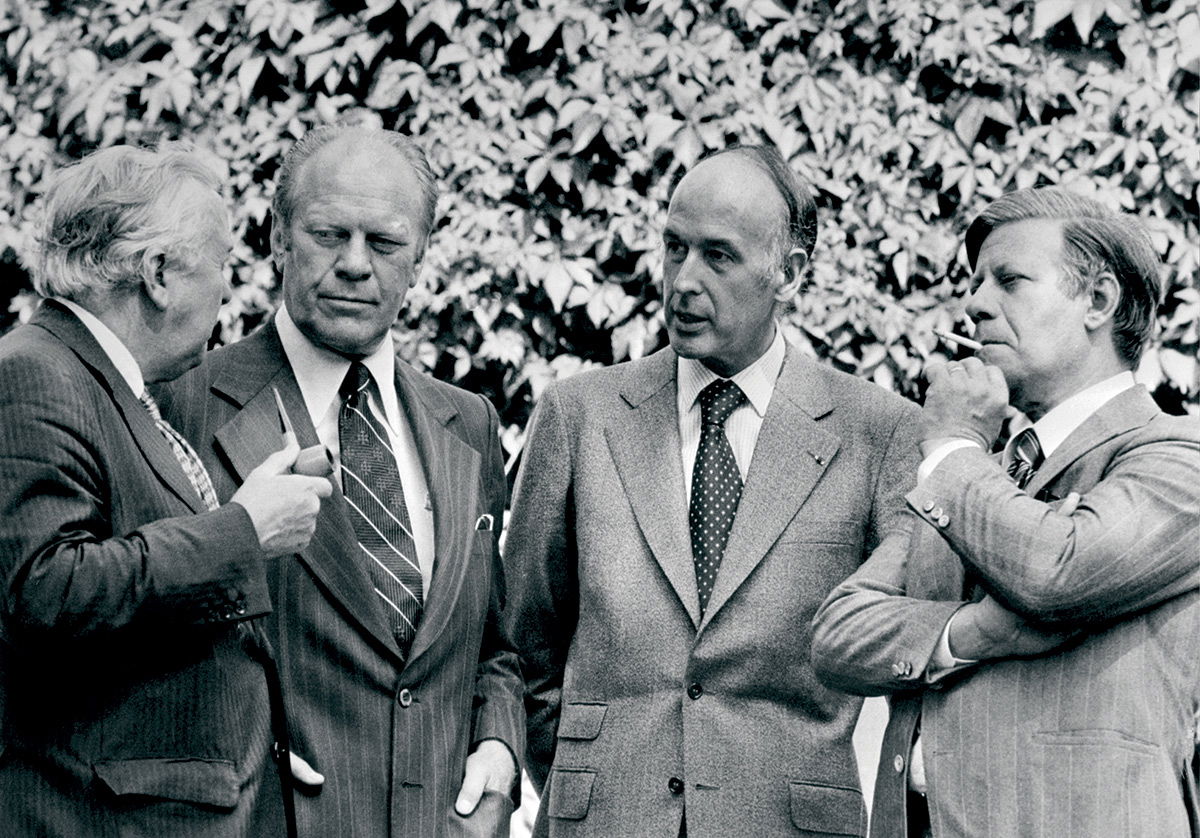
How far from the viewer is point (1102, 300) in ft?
10.2

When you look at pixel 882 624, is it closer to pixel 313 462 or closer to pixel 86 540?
pixel 313 462

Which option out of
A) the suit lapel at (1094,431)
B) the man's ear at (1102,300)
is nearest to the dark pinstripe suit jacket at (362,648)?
the suit lapel at (1094,431)

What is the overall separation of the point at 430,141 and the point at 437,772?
2340 millimetres

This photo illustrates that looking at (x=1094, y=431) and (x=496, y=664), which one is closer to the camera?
(x=1094, y=431)

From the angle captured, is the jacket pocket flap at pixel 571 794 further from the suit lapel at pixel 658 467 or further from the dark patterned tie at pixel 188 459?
the dark patterned tie at pixel 188 459

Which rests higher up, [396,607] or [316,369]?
[316,369]

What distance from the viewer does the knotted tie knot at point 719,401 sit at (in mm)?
3646

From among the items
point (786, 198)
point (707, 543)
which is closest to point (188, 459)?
point (707, 543)

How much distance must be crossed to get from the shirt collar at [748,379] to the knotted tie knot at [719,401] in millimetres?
12

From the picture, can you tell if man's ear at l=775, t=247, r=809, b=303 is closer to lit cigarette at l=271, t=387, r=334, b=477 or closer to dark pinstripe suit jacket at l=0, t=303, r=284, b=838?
lit cigarette at l=271, t=387, r=334, b=477

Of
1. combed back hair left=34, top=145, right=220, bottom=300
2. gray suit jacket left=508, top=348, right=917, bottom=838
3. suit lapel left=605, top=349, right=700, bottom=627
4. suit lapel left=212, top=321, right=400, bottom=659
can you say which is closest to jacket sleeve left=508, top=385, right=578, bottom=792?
gray suit jacket left=508, top=348, right=917, bottom=838

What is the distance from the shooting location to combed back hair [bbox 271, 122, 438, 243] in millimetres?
3479

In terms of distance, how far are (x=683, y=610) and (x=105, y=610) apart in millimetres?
1299

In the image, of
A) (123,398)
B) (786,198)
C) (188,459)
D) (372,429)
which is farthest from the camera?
(786,198)
